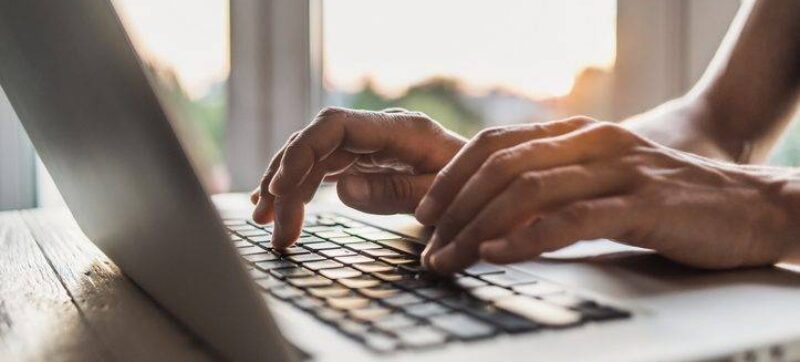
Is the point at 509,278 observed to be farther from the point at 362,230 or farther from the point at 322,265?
the point at 362,230

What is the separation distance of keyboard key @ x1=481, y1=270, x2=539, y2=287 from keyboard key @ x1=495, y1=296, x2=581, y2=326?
3 centimetres

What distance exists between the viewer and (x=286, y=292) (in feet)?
1.48

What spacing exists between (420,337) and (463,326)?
27mm

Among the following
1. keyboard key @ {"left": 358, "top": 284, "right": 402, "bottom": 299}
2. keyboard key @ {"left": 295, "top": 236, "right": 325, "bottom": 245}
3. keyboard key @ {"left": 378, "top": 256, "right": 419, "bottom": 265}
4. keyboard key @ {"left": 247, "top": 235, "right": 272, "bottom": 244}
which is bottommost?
keyboard key @ {"left": 247, "top": 235, "right": 272, "bottom": 244}

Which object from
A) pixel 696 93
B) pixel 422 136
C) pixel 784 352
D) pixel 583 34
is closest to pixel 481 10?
pixel 583 34

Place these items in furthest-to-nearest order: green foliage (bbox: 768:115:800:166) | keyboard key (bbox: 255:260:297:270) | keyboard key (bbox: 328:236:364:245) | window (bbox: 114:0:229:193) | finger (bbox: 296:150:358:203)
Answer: green foliage (bbox: 768:115:800:166)
window (bbox: 114:0:229:193)
finger (bbox: 296:150:358:203)
keyboard key (bbox: 328:236:364:245)
keyboard key (bbox: 255:260:297:270)

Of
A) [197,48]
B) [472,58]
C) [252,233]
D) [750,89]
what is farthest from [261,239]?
[472,58]

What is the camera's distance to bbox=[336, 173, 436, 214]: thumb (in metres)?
0.78

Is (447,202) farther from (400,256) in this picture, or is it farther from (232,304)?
(232,304)

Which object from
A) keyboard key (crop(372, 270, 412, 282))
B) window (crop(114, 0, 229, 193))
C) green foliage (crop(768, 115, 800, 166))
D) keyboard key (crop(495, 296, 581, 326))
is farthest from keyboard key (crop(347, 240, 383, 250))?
green foliage (crop(768, 115, 800, 166))

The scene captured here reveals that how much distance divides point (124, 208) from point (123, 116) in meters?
0.11

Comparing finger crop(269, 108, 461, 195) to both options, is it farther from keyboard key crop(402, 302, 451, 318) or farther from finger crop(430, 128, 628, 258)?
keyboard key crop(402, 302, 451, 318)

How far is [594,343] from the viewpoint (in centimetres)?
35

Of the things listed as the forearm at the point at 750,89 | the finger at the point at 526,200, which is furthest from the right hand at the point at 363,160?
Answer: the forearm at the point at 750,89
